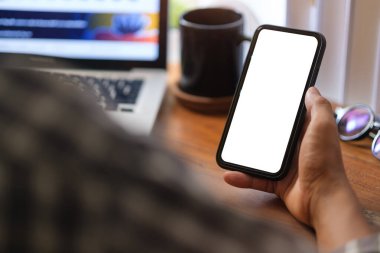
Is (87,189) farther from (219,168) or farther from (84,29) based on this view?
(84,29)

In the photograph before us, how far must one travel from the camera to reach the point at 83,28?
113 centimetres

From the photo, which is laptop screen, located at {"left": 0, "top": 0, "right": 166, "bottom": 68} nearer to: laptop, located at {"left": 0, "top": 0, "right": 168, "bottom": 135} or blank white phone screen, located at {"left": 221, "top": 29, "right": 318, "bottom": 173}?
laptop, located at {"left": 0, "top": 0, "right": 168, "bottom": 135}

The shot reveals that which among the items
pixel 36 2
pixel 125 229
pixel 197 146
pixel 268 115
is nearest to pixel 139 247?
pixel 125 229

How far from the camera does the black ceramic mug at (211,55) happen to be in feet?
3.43

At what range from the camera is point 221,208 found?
0.39 meters

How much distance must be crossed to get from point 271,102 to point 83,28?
1.32ft

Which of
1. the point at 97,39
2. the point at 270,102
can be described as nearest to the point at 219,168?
the point at 270,102

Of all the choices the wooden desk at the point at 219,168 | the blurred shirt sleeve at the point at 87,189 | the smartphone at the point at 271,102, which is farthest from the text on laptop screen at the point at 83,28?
the blurred shirt sleeve at the point at 87,189

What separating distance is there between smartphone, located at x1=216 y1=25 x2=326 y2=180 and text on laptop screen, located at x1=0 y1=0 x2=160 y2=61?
28 centimetres

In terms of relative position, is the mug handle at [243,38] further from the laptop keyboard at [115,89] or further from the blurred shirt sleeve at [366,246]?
the blurred shirt sleeve at [366,246]

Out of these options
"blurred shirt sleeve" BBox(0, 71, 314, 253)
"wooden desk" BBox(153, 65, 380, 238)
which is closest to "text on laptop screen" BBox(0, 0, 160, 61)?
"wooden desk" BBox(153, 65, 380, 238)

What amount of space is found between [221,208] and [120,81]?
746mm

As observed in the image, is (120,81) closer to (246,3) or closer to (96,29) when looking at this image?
(96,29)

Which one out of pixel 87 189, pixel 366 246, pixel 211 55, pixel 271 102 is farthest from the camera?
pixel 211 55
